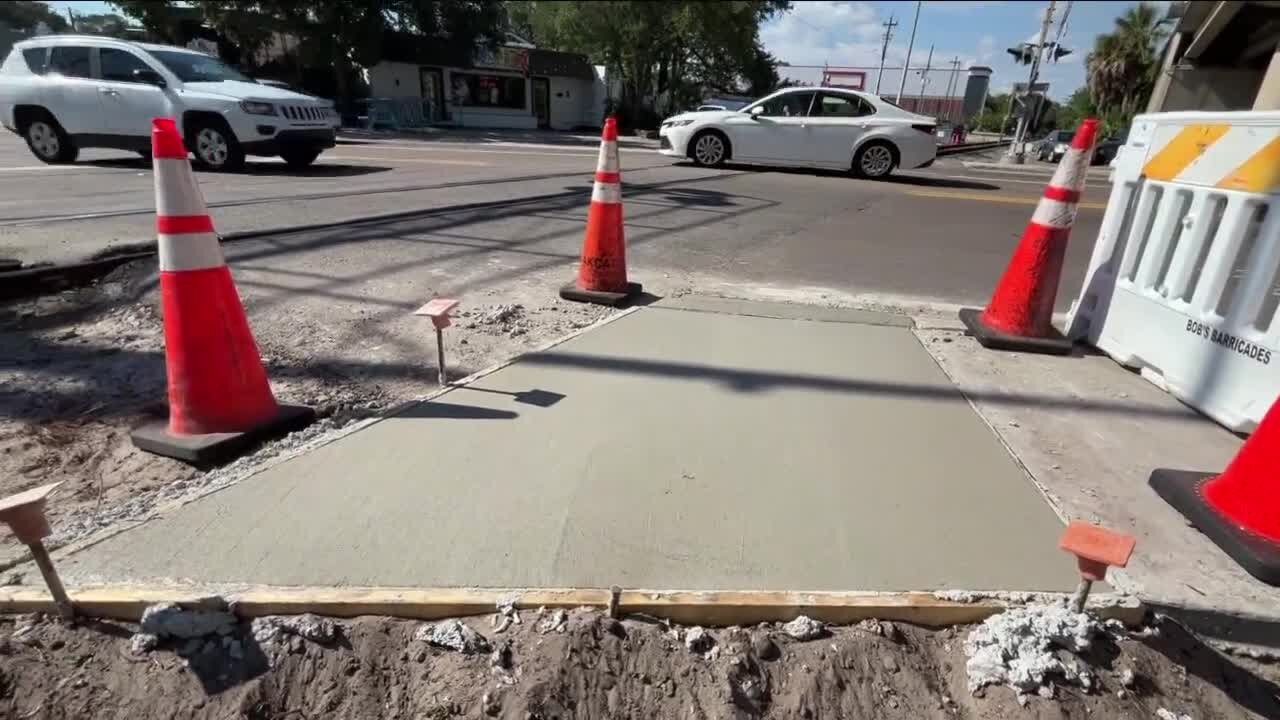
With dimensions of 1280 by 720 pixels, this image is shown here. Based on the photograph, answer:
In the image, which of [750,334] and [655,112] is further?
[655,112]

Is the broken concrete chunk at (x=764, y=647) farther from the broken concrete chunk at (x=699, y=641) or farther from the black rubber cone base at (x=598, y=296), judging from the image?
the black rubber cone base at (x=598, y=296)

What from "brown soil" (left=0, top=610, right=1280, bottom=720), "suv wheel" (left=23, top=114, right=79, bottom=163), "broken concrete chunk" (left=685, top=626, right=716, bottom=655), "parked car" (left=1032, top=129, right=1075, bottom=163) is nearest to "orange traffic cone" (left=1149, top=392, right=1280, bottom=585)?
"brown soil" (left=0, top=610, right=1280, bottom=720)

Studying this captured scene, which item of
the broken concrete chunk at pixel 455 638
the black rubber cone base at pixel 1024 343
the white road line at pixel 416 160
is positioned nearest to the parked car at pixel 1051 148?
the white road line at pixel 416 160

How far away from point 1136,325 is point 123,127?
1237cm

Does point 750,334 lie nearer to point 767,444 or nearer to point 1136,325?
point 767,444

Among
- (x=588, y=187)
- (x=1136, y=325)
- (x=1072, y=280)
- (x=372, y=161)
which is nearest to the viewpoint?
(x=1136, y=325)

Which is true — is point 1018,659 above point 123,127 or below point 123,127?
below

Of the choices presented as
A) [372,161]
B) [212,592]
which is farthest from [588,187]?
[212,592]

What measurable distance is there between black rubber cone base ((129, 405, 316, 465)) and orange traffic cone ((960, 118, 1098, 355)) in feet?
12.2

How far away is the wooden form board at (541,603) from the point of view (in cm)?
165

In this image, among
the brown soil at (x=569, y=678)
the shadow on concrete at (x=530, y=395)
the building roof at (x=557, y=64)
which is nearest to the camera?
the brown soil at (x=569, y=678)

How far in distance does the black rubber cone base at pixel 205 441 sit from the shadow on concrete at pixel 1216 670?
297 centimetres

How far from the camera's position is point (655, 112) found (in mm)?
37219

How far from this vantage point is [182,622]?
5.30 feet
